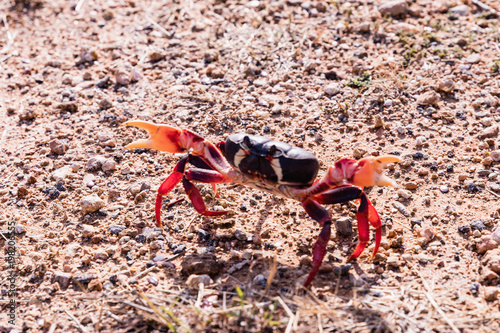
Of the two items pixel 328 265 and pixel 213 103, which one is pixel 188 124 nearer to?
pixel 213 103

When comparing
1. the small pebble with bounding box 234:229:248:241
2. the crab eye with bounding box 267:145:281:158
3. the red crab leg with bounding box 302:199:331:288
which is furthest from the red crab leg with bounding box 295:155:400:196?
the small pebble with bounding box 234:229:248:241

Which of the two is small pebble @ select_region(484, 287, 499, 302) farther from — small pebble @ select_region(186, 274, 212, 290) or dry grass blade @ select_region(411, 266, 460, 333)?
small pebble @ select_region(186, 274, 212, 290)

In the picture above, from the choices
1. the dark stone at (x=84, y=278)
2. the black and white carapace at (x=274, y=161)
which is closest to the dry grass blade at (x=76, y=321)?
the dark stone at (x=84, y=278)

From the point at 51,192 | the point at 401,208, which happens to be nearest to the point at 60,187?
the point at 51,192

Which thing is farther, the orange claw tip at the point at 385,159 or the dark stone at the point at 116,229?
the dark stone at the point at 116,229

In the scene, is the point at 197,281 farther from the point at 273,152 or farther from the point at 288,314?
the point at 273,152

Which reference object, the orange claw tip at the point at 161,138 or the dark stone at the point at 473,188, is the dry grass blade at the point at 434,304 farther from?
the orange claw tip at the point at 161,138

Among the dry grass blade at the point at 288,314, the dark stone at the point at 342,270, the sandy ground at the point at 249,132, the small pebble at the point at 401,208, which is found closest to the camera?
the dry grass blade at the point at 288,314

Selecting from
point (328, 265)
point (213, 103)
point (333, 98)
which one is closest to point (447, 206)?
point (328, 265)
